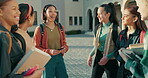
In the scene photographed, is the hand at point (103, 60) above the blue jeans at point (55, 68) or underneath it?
above

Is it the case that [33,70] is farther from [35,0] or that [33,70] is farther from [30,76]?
[35,0]

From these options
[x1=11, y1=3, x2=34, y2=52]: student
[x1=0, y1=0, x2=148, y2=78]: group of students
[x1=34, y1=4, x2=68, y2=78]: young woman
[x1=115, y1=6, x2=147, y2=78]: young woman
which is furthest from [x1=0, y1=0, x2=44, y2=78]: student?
[x1=34, y1=4, x2=68, y2=78]: young woman

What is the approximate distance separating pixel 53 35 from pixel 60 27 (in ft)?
0.76

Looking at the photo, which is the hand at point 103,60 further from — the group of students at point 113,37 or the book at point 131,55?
the book at point 131,55

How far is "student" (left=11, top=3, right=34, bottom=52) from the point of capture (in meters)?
1.72

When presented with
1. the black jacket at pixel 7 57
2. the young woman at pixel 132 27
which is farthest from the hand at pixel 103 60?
the black jacket at pixel 7 57

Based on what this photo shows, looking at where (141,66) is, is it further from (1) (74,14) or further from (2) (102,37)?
(1) (74,14)

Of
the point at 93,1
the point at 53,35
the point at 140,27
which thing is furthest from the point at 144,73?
the point at 93,1

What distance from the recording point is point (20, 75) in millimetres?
1505

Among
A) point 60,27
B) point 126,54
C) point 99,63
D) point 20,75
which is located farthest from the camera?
point 60,27

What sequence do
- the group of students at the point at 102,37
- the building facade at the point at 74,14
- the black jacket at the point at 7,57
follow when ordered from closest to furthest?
the black jacket at the point at 7,57 < the group of students at the point at 102,37 < the building facade at the point at 74,14

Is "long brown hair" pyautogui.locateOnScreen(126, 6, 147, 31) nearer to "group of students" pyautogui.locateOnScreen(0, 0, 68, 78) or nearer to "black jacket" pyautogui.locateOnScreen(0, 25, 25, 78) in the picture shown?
"group of students" pyautogui.locateOnScreen(0, 0, 68, 78)

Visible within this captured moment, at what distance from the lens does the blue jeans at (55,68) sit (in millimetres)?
3242

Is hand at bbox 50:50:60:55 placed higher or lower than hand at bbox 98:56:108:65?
higher
